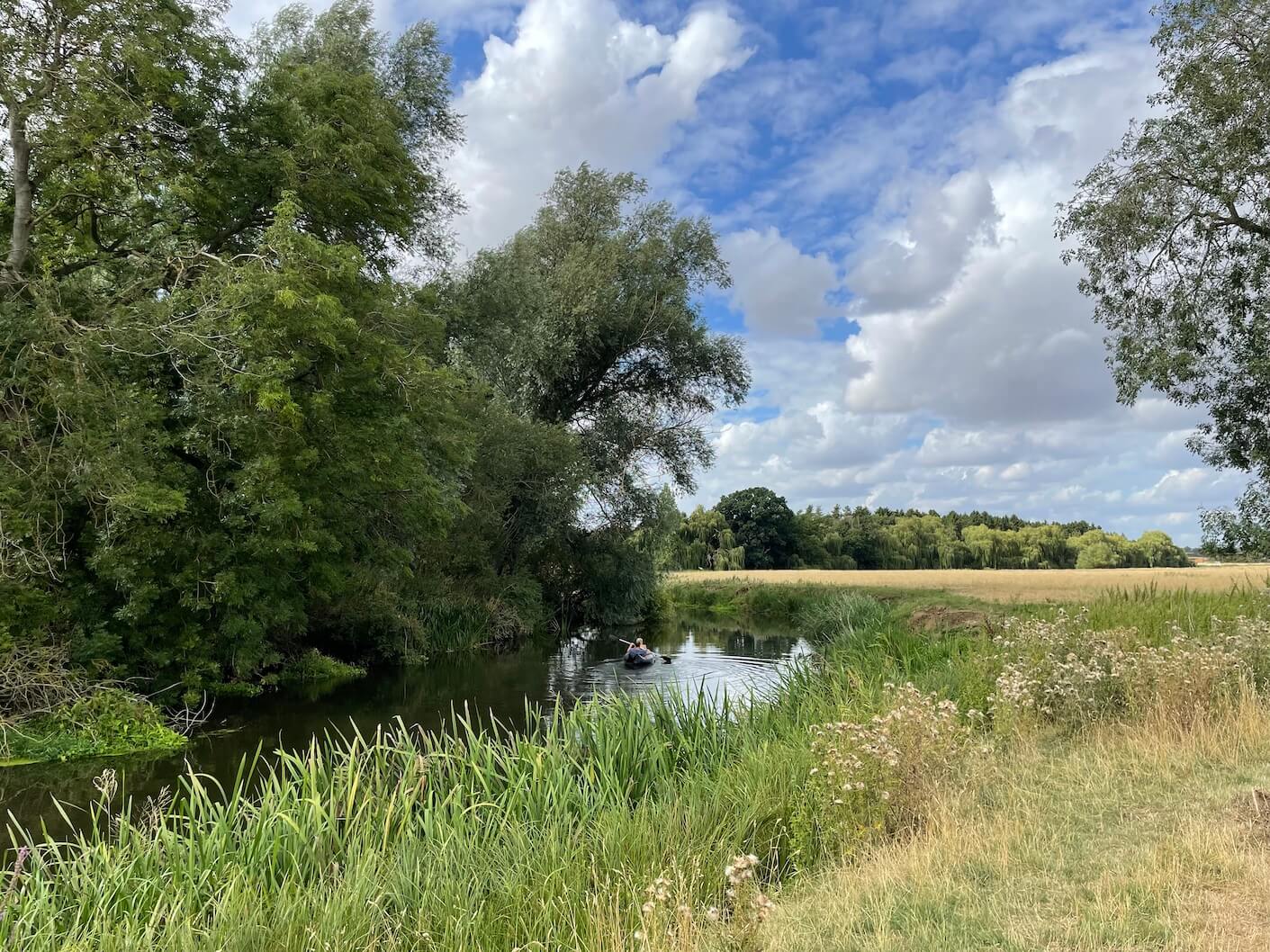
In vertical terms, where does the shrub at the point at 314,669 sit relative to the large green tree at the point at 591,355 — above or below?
below

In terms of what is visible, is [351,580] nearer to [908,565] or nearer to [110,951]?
[110,951]

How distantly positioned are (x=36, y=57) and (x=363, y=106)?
216 inches

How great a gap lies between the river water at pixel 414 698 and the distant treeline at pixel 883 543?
43.4 meters

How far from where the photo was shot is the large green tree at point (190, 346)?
12023 millimetres

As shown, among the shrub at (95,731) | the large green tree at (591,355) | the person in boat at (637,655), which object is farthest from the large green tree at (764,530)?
the shrub at (95,731)

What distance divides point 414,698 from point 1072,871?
1391 centimetres

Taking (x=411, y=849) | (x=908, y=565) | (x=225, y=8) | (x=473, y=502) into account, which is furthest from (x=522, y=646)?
(x=908, y=565)

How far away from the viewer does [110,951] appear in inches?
134

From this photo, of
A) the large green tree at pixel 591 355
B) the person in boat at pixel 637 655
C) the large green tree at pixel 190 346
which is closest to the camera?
the large green tree at pixel 190 346

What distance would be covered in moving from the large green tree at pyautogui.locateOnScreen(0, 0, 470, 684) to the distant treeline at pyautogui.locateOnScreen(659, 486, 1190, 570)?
172 ft

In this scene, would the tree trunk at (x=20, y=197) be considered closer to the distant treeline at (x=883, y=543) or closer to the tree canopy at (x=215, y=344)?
the tree canopy at (x=215, y=344)

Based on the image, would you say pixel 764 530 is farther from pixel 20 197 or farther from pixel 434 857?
pixel 434 857

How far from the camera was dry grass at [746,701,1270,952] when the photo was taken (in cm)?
362

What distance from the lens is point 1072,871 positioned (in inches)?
173
